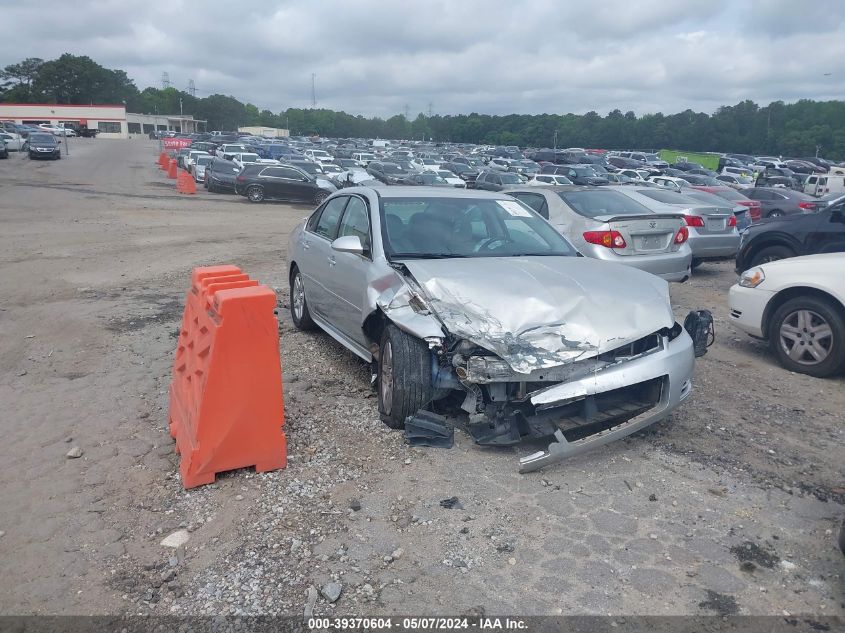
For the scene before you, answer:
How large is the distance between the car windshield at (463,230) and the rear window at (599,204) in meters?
3.22

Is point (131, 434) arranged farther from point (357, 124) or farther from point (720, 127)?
point (357, 124)

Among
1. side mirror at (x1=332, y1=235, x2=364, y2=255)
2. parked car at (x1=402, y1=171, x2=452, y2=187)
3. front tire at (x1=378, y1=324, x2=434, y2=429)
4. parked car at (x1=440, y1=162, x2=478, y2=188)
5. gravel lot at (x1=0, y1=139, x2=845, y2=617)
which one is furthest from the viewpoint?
parked car at (x1=440, y1=162, x2=478, y2=188)

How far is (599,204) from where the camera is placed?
366 inches

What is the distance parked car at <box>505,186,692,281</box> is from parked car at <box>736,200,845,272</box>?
1619 millimetres

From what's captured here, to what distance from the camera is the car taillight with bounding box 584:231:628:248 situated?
8438mm

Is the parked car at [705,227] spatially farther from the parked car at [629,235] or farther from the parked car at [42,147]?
the parked car at [42,147]

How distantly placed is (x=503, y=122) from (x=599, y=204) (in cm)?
11388

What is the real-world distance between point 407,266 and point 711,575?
107 inches

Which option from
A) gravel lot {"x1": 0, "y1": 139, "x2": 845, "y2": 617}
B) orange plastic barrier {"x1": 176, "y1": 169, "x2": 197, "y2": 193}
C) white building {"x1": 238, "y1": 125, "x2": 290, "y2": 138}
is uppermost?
white building {"x1": 238, "y1": 125, "x2": 290, "y2": 138}

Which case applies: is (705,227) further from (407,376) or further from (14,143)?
(14,143)

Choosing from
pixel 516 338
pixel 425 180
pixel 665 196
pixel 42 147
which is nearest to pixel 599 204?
pixel 665 196

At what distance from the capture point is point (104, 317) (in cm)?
791

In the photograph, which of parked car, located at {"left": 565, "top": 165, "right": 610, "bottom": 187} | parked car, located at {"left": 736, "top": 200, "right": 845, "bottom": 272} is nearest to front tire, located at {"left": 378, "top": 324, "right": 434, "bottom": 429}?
parked car, located at {"left": 736, "top": 200, "right": 845, "bottom": 272}

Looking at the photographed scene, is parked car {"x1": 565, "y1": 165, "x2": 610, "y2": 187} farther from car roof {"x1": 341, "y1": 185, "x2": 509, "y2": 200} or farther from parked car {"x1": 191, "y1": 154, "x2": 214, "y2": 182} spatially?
car roof {"x1": 341, "y1": 185, "x2": 509, "y2": 200}
